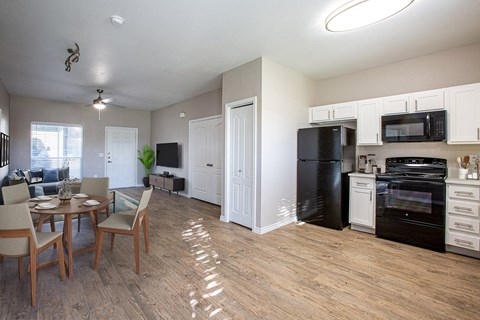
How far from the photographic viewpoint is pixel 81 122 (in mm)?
7316

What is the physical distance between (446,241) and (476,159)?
118 centimetres

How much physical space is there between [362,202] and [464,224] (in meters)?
1.19

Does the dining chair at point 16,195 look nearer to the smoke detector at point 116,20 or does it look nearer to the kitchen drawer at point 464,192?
the smoke detector at point 116,20

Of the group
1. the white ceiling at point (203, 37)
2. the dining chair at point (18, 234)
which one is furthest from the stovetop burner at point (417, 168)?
the dining chair at point (18, 234)

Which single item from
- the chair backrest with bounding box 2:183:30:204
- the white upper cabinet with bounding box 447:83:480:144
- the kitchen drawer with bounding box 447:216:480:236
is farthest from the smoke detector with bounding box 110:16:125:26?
the kitchen drawer with bounding box 447:216:480:236

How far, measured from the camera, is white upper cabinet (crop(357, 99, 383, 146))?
375 centimetres

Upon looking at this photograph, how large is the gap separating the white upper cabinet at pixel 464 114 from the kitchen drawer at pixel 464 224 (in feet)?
3.26

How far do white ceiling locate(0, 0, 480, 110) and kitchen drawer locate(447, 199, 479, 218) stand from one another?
83.8 inches

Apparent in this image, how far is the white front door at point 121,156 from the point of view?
7.87 m

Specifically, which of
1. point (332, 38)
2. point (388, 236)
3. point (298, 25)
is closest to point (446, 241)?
point (388, 236)

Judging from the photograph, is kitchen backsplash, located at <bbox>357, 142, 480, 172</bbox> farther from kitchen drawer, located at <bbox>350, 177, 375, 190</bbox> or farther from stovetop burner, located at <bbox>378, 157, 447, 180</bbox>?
Answer: kitchen drawer, located at <bbox>350, 177, 375, 190</bbox>

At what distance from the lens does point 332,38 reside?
308cm

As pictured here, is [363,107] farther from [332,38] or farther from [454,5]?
[454,5]

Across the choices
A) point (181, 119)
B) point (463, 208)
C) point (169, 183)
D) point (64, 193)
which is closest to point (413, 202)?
point (463, 208)
